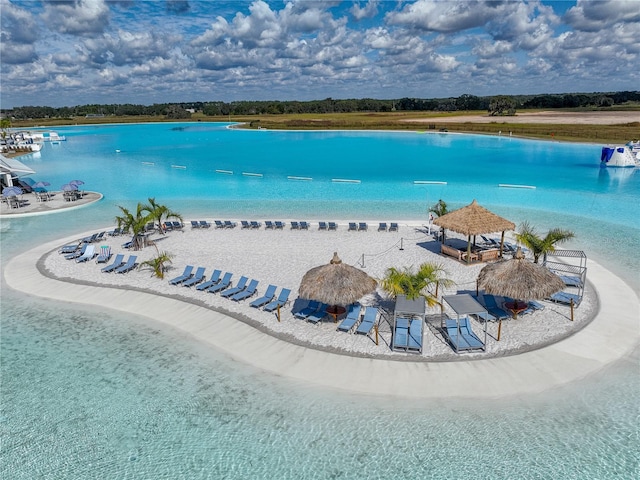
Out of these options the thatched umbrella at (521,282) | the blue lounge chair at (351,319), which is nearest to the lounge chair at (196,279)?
the blue lounge chair at (351,319)

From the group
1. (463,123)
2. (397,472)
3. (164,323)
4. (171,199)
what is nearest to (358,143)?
(463,123)

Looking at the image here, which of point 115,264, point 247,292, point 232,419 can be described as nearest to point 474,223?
point 247,292

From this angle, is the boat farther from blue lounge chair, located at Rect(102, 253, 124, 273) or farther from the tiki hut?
blue lounge chair, located at Rect(102, 253, 124, 273)

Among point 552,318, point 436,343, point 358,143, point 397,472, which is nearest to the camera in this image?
point 397,472

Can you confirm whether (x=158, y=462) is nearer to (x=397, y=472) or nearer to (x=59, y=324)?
(x=397, y=472)

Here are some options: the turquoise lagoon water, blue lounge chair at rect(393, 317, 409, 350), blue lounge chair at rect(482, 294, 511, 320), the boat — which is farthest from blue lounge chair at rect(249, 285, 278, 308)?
the boat

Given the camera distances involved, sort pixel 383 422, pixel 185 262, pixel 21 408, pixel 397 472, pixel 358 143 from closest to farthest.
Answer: pixel 397 472 → pixel 383 422 → pixel 21 408 → pixel 185 262 → pixel 358 143

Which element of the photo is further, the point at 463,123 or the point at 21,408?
the point at 463,123
